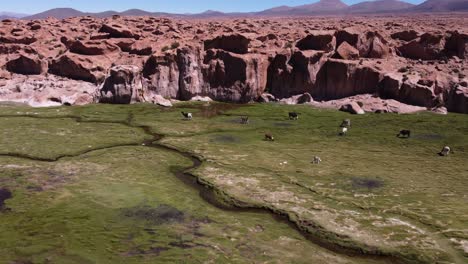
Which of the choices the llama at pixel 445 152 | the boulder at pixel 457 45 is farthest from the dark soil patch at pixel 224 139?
the boulder at pixel 457 45

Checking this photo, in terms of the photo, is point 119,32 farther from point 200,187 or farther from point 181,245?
point 181,245

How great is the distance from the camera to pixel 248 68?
42.6 meters

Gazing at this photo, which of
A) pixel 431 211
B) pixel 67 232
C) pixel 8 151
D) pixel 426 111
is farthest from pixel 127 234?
pixel 426 111

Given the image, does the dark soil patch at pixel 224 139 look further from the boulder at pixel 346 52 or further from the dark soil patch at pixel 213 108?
the boulder at pixel 346 52

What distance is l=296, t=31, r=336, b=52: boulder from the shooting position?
45031 millimetres

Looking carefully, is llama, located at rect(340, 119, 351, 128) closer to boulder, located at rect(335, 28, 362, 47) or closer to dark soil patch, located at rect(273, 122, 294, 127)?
dark soil patch, located at rect(273, 122, 294, 127)

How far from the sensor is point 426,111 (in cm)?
3781

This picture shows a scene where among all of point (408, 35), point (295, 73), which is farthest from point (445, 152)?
point (408, 35)

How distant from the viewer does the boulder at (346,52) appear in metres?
43.6

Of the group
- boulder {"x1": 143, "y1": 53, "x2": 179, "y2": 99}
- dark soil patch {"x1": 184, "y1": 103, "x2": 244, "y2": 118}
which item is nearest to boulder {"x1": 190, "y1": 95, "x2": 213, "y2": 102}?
boulder {"x1": 143, "y1": 53, "x2": 179, "y2": 99}

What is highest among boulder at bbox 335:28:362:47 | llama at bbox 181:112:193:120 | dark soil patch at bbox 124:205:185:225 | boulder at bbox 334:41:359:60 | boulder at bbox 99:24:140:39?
boulder at bbox 99:24:140:39

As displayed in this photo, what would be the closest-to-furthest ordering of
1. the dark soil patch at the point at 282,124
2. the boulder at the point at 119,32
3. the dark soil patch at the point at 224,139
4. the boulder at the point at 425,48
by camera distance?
the dark soil patch at the point at 224,139 → the dark soil patch at the point at 282,124 → the boulder at the point at 425,48 → the boulder at the point at 119,32

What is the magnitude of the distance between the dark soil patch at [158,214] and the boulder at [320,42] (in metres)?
32.6

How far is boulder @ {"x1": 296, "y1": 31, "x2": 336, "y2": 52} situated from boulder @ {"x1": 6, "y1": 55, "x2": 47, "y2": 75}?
82.1 ft
